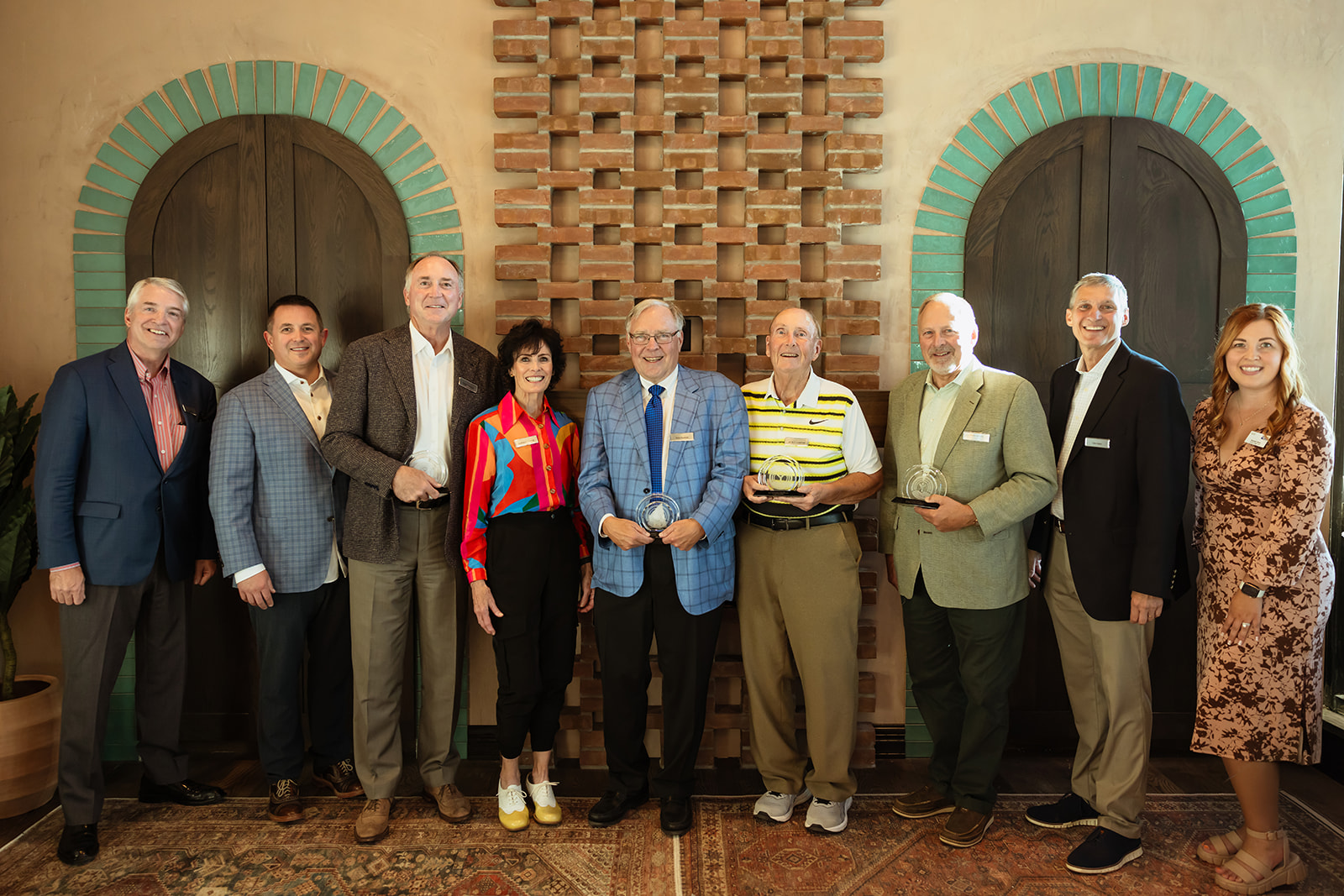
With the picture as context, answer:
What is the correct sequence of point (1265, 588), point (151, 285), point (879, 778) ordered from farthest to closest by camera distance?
point (879, 778) → point (151, 285) → point (1265, 588)

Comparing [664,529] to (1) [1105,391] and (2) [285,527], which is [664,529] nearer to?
(2) [285,527]

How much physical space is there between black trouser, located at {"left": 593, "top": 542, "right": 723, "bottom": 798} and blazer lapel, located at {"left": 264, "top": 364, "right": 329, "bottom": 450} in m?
1.24

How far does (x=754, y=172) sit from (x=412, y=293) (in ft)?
4.84

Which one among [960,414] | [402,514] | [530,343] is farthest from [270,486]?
[960,414]

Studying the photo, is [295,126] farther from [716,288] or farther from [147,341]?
[716,288]

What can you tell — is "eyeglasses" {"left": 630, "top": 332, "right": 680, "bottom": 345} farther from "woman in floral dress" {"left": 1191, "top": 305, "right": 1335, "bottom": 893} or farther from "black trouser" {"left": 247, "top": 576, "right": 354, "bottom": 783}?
"woman in floral dress" {"left": 1191, "top": 305, "right": 1335, "bottom": 893}

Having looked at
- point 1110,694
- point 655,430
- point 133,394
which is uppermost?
point 133,394

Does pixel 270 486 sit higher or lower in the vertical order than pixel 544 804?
higher

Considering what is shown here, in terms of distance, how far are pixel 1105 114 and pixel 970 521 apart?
1.98 meters

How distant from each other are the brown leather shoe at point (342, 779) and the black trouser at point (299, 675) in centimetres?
3

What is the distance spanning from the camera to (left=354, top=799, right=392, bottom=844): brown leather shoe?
2.63 meters

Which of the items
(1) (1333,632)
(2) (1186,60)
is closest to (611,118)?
(2) (1186,60)

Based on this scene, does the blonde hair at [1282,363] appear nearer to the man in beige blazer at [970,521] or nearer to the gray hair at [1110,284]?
the gray hair at [1110,284]

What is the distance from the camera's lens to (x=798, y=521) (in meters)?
2.65
